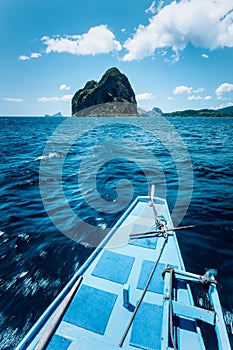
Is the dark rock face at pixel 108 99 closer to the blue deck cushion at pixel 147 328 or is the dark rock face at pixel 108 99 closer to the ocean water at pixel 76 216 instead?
the ocean water at pixel 76 216

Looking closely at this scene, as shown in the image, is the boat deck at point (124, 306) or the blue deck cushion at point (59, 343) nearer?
the blue deck cushion at point (59, 343)

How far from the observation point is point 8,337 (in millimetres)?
3383

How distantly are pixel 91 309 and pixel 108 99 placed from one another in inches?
7303

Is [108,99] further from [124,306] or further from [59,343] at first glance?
[59,343]

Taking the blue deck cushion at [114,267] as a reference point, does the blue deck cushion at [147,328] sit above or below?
below

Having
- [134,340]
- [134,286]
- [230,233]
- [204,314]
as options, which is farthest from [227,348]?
[230,233]

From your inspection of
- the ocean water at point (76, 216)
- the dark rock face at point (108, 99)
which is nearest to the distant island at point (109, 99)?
the dark rock face at point (108, 99)

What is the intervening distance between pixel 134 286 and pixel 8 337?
93.6 inches

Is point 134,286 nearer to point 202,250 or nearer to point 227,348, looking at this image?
point 227,348

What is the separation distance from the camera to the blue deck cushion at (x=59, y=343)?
2596 millimetres

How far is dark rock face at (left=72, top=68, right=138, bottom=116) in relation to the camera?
16375 cm

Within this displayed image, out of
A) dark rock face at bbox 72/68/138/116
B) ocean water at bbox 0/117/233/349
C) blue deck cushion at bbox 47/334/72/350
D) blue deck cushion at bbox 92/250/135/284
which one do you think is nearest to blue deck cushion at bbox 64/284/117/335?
blue deck cushion at bbox 47/334/72/350

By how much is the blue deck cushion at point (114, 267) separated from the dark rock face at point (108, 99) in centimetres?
16254

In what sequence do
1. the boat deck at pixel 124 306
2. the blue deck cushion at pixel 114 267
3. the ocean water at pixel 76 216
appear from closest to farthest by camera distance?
the boat deck at pixel 124 306
the blue deck cushion at pixel 114 267
the ocean water at pixel 76 216
